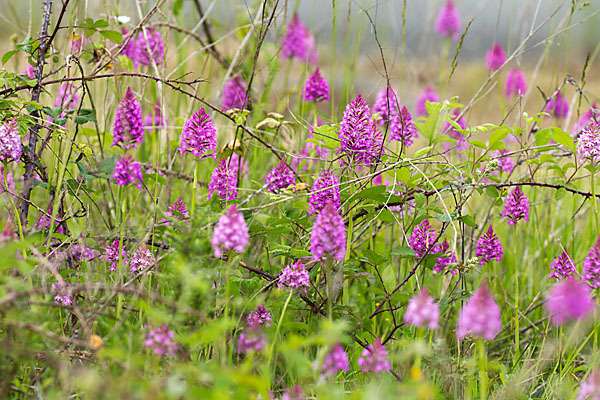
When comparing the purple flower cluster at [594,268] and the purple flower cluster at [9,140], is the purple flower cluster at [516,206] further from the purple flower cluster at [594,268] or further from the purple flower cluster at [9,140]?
the purple flower cluster at [9,140]

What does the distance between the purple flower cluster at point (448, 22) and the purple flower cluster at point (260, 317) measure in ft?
12.5

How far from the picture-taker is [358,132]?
1.67m

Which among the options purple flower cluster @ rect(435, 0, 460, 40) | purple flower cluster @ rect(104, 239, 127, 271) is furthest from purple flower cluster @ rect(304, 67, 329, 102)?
purple flower cluster @ rect(435, 0, 460, 40)

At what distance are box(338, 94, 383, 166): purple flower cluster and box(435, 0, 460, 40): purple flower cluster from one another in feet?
11.2

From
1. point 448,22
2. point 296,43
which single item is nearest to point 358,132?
point 296,43

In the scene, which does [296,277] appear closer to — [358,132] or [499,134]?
[358,132]

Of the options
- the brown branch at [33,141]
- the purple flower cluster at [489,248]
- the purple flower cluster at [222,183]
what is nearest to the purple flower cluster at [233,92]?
the brown branch at [33,141]

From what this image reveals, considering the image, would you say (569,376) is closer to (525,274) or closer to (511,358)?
(511,358)

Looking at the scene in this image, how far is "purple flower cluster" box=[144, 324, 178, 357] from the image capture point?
1094mm

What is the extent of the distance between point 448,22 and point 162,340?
4334mm

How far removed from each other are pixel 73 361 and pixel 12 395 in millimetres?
149

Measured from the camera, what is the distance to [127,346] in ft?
4.00

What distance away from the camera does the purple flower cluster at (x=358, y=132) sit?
1.67m

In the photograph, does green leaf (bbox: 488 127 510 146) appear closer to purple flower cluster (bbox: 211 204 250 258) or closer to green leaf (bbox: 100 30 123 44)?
purple flower cluster (bbox: 211 204 250 258)
